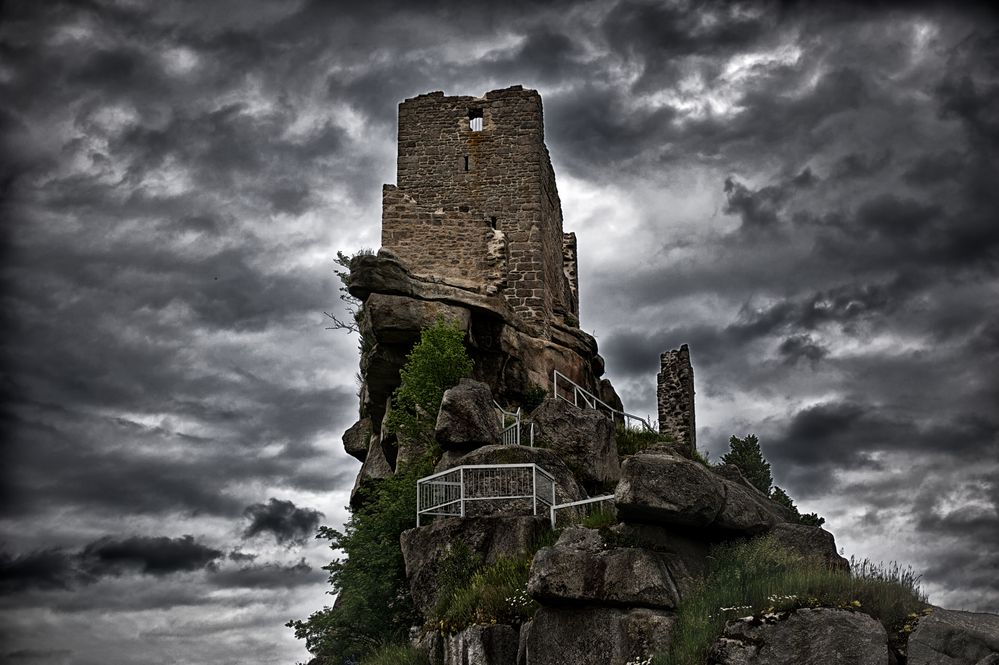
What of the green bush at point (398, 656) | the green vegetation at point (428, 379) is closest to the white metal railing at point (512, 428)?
the green vegetation at point (428, 379)

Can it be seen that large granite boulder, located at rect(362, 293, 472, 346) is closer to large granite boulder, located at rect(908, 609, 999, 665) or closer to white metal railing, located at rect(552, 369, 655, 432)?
white metal railing, located at rect(552, 369, 655, 432)

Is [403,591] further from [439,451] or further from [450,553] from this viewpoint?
[439,451]

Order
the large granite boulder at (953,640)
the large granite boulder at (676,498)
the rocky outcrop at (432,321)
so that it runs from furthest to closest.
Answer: the rocky outcrop at (432,321)
the large granite boulder at (676,498)
the large granite boulder at (953,640)

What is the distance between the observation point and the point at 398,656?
19422 millimetres

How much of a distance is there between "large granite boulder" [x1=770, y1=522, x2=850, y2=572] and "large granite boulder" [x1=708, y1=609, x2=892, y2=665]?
2.98 m

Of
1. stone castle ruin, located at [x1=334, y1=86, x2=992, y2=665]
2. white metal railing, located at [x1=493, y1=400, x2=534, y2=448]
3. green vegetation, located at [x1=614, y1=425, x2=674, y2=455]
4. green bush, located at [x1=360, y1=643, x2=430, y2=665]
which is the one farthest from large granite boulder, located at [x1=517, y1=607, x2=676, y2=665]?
green vegetation, located at [x1=614, y1=425, x2=674, y2=455]

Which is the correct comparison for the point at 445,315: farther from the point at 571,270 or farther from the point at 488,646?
the point at 488,646

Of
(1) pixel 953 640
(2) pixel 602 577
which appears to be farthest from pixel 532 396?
(1) pixel 953 640

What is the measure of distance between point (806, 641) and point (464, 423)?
10960mm

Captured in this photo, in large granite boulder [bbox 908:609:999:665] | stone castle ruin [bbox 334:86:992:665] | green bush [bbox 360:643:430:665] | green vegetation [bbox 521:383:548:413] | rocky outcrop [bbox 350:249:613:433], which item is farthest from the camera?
green vegetation [bbox 521:383:548:413]

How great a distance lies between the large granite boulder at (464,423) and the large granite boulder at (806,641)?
9933 mm

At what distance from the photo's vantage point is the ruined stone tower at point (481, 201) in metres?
33.7

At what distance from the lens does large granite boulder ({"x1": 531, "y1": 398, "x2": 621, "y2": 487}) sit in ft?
81.6

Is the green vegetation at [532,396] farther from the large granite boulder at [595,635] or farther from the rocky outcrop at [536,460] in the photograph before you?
the large granite boulder at [595,635]
